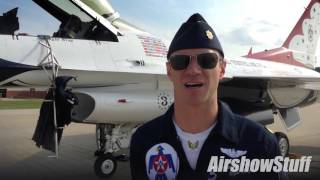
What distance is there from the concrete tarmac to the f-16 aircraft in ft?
3.85

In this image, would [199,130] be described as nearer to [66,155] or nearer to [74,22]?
[74,22]

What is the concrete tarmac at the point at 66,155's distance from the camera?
7270 mm

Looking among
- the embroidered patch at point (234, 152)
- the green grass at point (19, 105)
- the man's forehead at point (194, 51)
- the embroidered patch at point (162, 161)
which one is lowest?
the green grass at point (19, 105)

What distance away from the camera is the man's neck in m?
1.73

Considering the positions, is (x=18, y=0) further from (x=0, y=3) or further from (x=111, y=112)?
(x=111, y=112)

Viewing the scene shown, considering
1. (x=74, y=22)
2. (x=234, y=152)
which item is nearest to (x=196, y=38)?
(x=234, y=152)

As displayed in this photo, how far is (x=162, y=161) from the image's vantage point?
1756 mm

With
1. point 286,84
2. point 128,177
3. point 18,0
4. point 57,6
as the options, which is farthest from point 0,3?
point 286,84

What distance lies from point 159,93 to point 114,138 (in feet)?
3.45

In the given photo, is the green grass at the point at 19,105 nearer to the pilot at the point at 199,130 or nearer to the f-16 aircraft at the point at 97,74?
the f-16 aircraft at the point at 97,74

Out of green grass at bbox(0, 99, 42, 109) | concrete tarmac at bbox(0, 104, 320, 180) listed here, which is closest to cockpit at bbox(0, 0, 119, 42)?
concrete tarmac at bbox(0, 104, 320, 180)

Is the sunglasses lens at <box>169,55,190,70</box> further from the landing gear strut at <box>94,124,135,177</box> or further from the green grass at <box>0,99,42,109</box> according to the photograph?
the green grass at <box>0,99,42,109</box>

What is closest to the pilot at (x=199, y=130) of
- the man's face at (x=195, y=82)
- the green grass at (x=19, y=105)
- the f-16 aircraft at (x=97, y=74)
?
the man's face at (x=195, y=82)

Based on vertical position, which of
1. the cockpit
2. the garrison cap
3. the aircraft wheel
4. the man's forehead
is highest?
the cockpit
